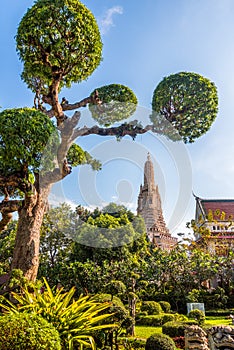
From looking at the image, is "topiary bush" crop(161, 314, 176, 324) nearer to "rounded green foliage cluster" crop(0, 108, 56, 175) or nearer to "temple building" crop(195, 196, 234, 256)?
"temple building" crop(195, 196, 234, 256)

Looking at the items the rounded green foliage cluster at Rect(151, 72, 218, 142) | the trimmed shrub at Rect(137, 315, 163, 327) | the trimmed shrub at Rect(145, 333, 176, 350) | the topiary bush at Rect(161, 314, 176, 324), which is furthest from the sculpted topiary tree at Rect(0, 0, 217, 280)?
the topiary bush at Rect(161, 314, 176, 324)

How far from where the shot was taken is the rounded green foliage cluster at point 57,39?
28.9ft

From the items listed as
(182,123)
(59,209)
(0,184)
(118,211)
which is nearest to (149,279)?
(118,211)

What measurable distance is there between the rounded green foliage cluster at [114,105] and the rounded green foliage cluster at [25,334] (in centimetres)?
840

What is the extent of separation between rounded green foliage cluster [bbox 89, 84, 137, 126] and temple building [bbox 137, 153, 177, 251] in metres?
14.7

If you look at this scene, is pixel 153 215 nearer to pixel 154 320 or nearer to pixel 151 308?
pixel 151 308

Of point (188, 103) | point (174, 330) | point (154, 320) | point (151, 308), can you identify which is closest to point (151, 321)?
point (154, 320)

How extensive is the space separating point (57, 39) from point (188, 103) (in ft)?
17.3

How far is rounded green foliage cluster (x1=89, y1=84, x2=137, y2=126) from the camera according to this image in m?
11.9

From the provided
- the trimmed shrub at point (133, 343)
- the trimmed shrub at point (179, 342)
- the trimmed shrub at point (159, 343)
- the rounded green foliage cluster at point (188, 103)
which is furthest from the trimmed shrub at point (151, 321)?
the rounded green foliage cluster at point (188, 103)

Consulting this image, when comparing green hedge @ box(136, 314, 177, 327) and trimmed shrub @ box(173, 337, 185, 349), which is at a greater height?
green hedge @ box(136, 314, 177, 327)

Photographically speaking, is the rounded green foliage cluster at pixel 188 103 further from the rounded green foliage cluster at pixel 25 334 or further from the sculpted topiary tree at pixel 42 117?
the rounded green foliage cluster at pixel 25 334

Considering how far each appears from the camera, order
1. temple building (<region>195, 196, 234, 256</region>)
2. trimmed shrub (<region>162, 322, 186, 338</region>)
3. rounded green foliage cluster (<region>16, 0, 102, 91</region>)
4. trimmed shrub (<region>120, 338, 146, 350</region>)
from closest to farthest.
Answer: trimmed shrub (<region>120, 338, 146, 350</region>)
trimmed shrub (<region>162, 322, 186, 338</region>)
rounded green foliage cluster (<region>16, 0, 102, 91</region>)
temple building (<region>195, 196, 234, 256</region>)

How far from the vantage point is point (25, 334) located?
374cm
